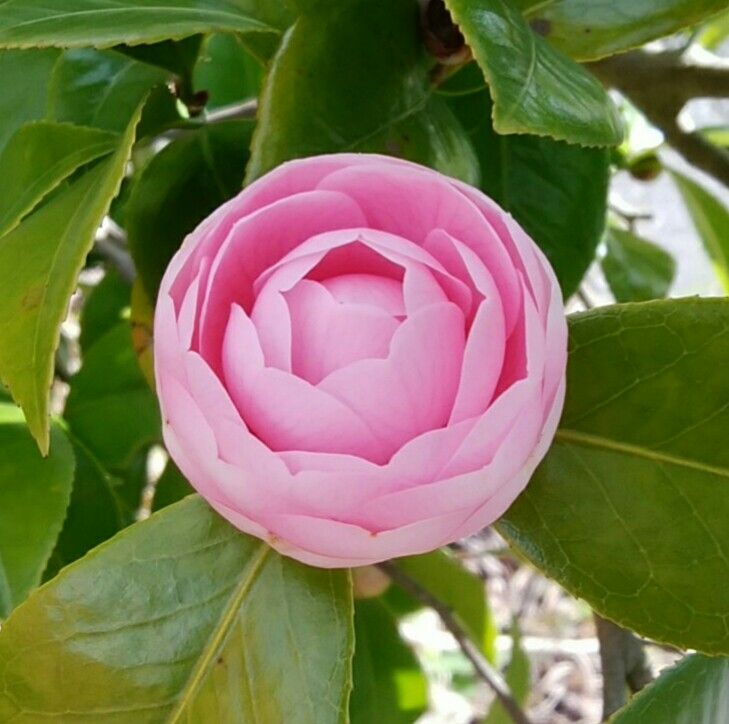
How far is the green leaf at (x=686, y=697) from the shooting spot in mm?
402

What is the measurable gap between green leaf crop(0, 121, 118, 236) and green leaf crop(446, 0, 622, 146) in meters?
0.17

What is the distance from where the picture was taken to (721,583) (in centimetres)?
36

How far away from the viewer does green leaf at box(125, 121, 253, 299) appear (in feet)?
1.49

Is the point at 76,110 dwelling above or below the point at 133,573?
above

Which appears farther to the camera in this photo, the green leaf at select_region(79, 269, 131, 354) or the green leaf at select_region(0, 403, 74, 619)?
the green leaf at select_region(79, 269, 131, 354)

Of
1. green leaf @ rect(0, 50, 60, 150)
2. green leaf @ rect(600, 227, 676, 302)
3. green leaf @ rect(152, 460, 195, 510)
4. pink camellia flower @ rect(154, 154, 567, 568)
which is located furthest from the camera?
green leaf @ rect(600, 227, 676, 302)

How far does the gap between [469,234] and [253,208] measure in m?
0.07

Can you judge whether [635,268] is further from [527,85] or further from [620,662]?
[527,85]

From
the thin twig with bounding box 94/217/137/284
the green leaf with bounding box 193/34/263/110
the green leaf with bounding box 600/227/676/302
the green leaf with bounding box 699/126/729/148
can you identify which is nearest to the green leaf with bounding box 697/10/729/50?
the green leaf with bounding box 699/126/729/148

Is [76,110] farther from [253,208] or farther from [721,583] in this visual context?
[721,583]

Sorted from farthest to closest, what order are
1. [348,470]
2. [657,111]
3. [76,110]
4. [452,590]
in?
1. [452,590]
2. [657,111]
3. [76,110]
4. [348,470]

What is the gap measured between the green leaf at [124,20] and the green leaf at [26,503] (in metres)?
0.23

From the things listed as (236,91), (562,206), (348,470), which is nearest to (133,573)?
(348,470)

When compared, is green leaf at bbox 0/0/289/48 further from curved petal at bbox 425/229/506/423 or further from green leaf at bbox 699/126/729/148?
green leaf at bbox 699/126/729/148
